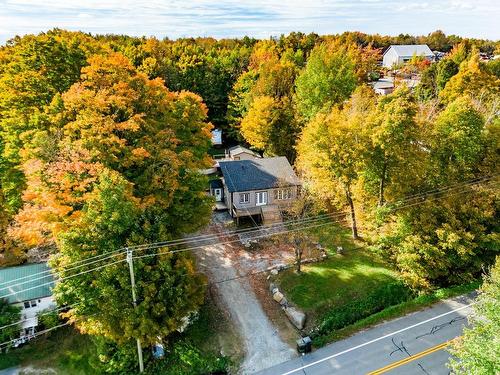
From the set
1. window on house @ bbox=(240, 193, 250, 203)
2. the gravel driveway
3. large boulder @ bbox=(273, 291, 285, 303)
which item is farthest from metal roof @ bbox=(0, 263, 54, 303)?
window on house @ bbox=(240, 193, 250, 203)

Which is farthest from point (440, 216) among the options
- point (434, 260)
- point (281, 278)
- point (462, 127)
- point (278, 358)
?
point (278, 358)

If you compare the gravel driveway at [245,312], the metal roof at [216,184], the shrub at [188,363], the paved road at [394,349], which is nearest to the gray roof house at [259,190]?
the metal roof at [216,184]

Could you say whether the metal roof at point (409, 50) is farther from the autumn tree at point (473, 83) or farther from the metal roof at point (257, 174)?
the metal roof at point (257, 174)

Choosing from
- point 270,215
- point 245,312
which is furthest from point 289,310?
point 270,215

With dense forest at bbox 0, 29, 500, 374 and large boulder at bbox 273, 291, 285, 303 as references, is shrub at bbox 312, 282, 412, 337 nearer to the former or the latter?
dense forest at bbox 0, 29, 500, 374

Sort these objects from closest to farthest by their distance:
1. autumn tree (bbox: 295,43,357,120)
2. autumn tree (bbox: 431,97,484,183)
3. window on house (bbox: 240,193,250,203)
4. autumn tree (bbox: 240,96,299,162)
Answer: autumn tree (bbox: 431,97,484,183)
window on house (bbox: 240,193,250,203)
autumn tree (bbox: 295,43,357,120)
autumn tree (bbox: 240,96,299,162)

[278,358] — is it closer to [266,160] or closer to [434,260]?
[434,260]

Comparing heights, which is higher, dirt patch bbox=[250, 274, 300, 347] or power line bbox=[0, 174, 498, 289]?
power line bbox=[0, 174, 498, 289]
